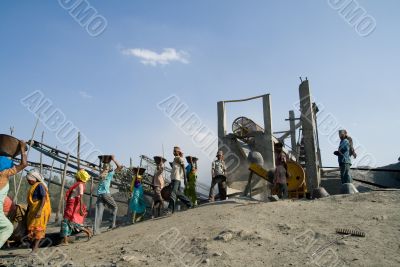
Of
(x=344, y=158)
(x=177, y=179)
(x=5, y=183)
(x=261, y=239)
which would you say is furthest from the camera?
(x=177, y=179)

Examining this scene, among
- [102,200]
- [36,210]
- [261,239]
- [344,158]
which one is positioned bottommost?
[261,239]

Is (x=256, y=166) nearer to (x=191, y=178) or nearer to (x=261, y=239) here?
(x=191, y=178)

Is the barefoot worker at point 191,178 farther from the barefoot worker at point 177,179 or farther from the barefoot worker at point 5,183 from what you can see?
the barefoot worker at point 5,183

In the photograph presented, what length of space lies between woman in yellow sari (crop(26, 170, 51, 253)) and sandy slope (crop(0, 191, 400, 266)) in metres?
0.35

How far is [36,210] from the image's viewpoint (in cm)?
598

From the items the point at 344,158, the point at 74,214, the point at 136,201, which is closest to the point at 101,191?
the point at 74,214

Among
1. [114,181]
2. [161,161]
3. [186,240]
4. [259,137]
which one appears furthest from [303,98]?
[114,181]

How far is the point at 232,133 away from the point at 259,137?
1.05m

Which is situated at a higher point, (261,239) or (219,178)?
(219,178)

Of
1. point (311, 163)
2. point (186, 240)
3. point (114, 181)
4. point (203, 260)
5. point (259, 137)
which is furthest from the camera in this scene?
point (114, 181)

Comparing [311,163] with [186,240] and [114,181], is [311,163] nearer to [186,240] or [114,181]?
[186,240]

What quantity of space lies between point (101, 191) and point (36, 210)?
2.08 metres

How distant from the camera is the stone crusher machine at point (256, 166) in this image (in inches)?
367

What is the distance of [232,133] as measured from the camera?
42.4 ft
